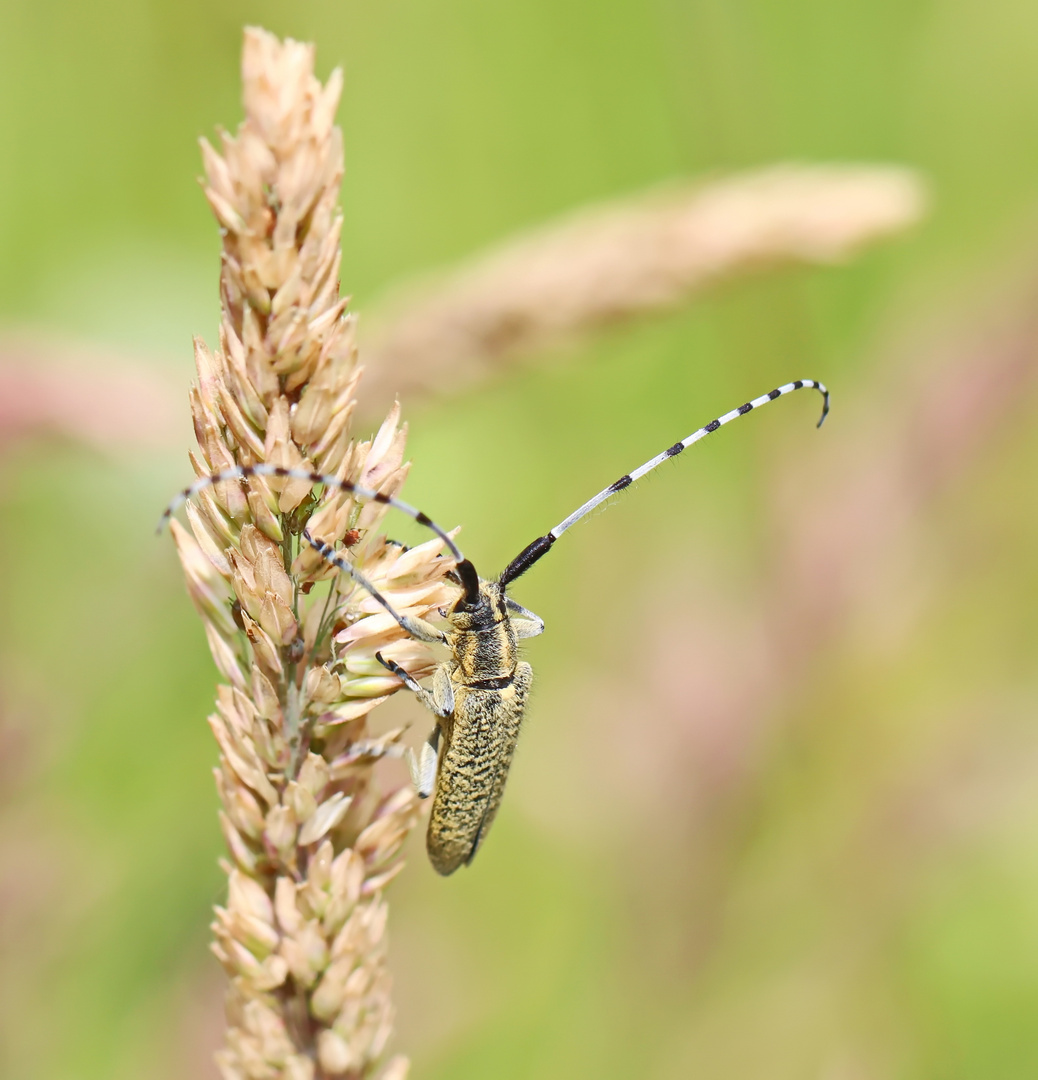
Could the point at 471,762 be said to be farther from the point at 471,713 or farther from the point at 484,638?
the point at 484,638

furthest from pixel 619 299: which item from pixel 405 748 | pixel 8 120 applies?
pixel 8 120

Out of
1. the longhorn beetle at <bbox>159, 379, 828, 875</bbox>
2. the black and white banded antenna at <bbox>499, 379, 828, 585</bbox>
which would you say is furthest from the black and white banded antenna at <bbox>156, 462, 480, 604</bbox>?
the longhorn beetle at <bbox>159, 379, 828, 875</bbox>

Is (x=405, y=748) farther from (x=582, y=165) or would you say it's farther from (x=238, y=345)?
(x=582, y=165)

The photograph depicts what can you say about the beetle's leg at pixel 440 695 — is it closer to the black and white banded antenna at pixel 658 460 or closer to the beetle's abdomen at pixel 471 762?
the beetle's abdomen at pixel 471 762

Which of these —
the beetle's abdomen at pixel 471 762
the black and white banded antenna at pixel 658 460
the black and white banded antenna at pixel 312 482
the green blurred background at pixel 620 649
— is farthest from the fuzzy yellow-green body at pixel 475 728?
the black and white banded antenna at pixel 312 482

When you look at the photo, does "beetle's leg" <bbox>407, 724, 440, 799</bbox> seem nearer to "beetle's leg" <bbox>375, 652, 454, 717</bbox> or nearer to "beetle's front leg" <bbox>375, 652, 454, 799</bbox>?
"beetle's front leg" <bbox>375, 652, 454, 799</bbox>

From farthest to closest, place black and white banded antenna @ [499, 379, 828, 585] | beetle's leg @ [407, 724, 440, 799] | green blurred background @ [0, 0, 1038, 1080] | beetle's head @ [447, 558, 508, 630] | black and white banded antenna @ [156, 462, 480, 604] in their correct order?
1. green blurred background @ [0, 0, 1038, 1080]
2. beetle's leg @ [407, 724, 440, 799]
3. beetle's head @ [447, 558, 508, 630]
4. black and white banded antenna @ [499, 379, 828, 585]
5. black and white banded antenna @ [156, 462, 480, 604]

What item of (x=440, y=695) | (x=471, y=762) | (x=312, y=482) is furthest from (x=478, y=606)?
(x=312, y=482)
